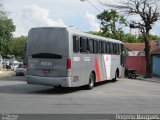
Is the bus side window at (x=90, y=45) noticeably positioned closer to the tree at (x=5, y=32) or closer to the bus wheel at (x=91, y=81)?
the bus wheel at (x=91, y=81)

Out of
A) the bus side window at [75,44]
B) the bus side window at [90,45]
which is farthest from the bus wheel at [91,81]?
the bus side window at [75,44]

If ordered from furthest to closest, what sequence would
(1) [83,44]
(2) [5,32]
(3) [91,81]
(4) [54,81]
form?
(2) [5,32] < (3) [91,81] < (1) [83,44] < (4) [54,81]

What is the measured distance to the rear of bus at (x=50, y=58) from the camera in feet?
69.7

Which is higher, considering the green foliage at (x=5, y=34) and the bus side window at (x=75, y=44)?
the green foliage at (x=5, y=34)

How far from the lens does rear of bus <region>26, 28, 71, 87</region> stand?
21.2 metres

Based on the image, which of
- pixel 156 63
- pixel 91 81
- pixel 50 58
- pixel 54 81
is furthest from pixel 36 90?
pixel 156 63

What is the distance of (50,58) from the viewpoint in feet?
70.4

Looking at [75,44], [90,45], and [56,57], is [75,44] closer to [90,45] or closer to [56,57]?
[56,57]

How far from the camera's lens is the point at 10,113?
44.0 feet

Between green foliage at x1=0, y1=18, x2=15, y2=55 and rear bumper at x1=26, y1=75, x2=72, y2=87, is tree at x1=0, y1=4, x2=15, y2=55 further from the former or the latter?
rear bumper at x1=26, y1=75, x2=72, y2=87

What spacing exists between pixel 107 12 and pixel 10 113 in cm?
5325

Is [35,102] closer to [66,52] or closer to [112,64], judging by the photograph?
[66,52]

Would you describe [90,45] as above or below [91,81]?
above

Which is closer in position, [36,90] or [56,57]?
[56,57]
